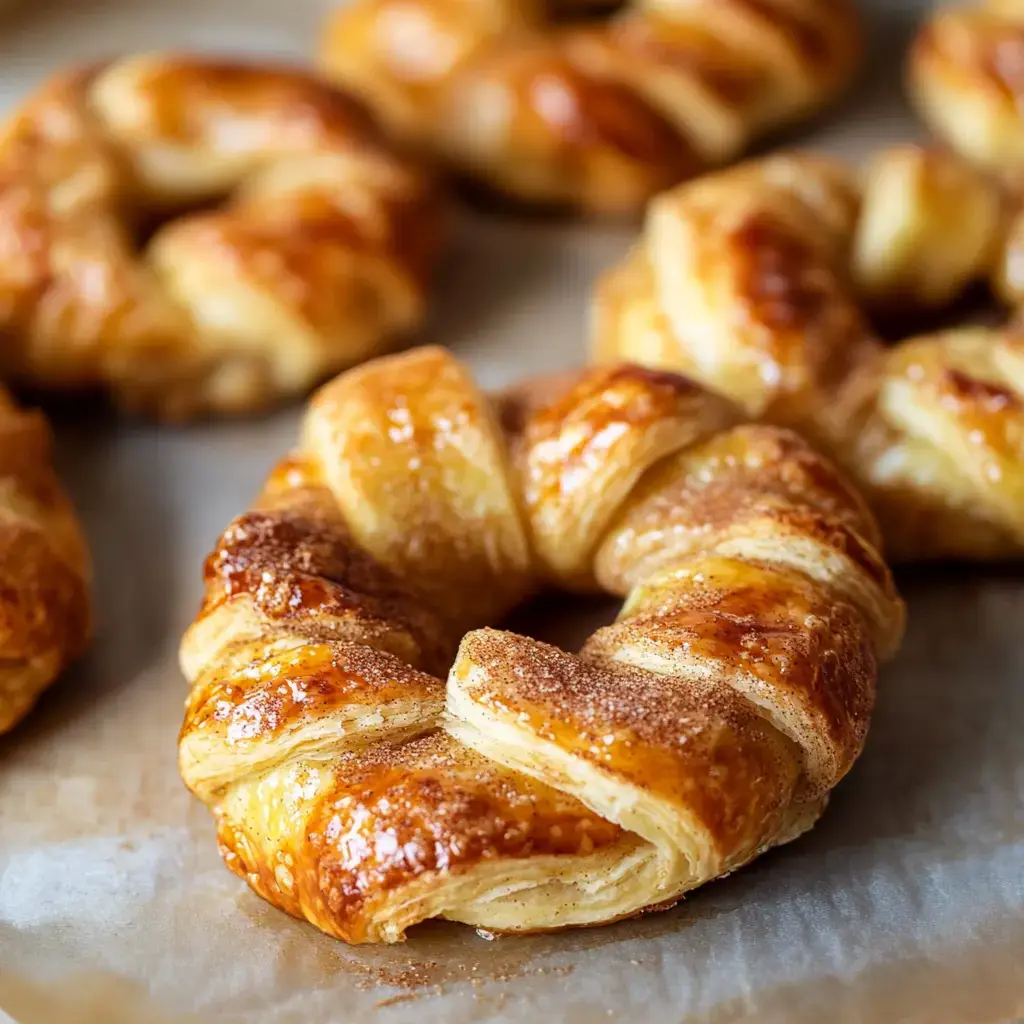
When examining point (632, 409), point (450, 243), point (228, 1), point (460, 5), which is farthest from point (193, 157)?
point (632, 409)

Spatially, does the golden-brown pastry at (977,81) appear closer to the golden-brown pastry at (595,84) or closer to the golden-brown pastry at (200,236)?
the golden-brown pastry at (595,84)

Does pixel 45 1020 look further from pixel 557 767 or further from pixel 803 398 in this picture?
pixel 803 398

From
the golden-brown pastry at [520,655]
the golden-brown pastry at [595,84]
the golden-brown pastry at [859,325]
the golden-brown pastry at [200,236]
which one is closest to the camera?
the golden-brown pastry at [520,655]

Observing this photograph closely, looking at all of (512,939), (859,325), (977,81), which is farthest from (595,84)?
(512,939)

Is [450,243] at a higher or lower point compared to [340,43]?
lower

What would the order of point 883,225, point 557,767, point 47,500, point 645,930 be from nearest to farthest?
point 557,767 < point 645,930 < point 47,500 < point 883,225

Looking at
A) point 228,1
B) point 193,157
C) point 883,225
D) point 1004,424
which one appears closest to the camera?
point 1004,424

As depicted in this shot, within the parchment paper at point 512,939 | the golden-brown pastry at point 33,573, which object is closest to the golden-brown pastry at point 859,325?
the parchment paper at point 512,939
